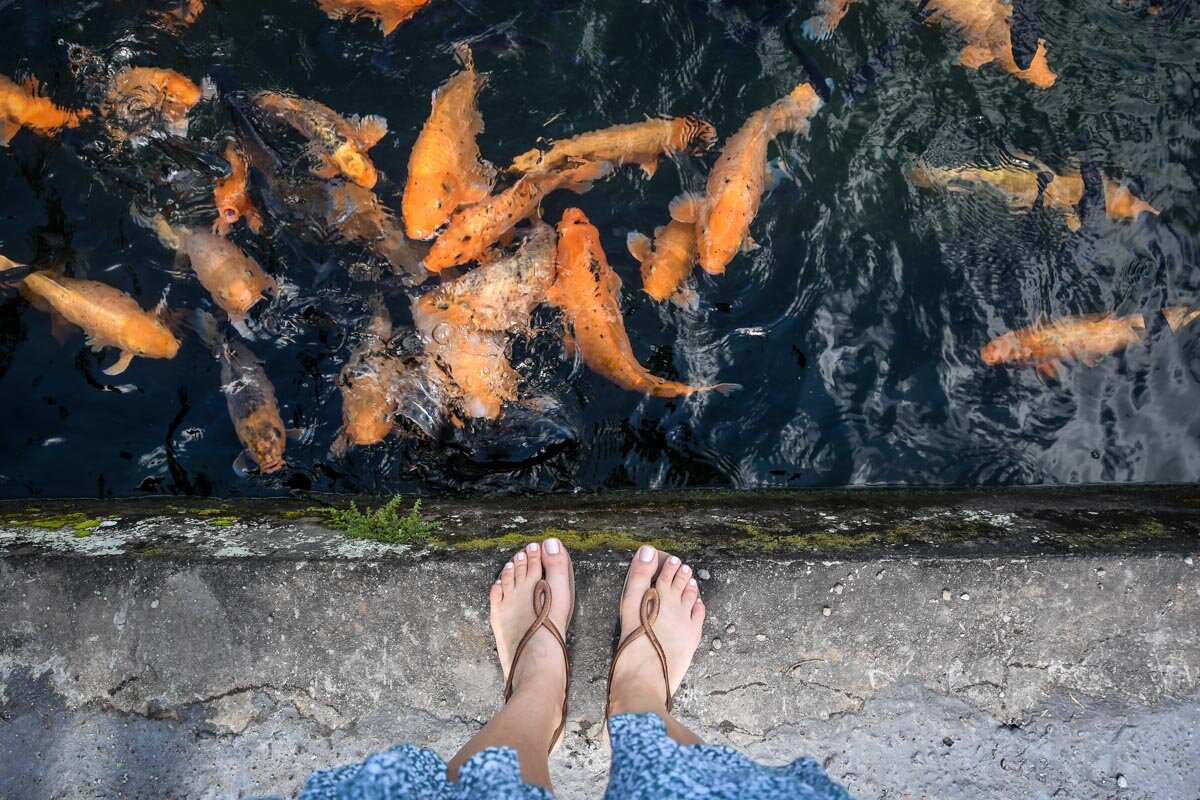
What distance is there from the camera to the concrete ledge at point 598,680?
10.4 feet

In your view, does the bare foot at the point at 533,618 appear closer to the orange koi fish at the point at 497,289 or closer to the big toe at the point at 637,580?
the big toe at the point at 637,580

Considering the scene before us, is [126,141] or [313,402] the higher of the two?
[126,141]

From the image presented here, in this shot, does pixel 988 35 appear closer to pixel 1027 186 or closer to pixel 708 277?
pixel 1027 186

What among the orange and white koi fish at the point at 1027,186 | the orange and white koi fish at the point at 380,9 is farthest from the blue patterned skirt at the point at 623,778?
the orange and white koi fish at the point at 380,9

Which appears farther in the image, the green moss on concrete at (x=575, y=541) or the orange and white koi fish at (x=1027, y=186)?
the orange and white koi fish at (x=1027, y=186)

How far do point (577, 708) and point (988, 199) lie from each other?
375 cm

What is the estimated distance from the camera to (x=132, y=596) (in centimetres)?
319

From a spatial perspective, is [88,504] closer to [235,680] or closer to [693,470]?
[235,680]

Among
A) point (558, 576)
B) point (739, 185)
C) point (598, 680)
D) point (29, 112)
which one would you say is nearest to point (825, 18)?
point (739, 185)

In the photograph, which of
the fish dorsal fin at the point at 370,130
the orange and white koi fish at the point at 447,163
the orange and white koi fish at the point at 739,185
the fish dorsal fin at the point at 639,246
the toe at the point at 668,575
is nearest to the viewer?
the toe at the point at 668,575

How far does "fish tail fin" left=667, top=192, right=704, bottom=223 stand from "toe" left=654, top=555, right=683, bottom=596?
2.07 metres

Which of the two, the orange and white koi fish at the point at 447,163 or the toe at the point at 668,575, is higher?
the orange and white koi fish at the point at 447,163

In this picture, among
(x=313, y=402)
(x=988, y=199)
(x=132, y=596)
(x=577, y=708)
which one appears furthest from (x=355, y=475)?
(x=988, y=199)

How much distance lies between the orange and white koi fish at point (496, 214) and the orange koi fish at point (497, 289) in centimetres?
12
